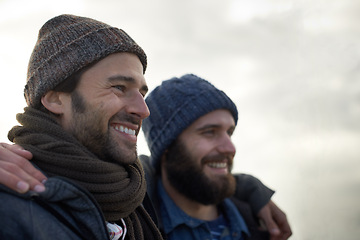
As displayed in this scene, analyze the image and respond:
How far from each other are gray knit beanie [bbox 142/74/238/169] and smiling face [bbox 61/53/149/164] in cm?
126

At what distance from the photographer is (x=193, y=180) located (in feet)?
12.1

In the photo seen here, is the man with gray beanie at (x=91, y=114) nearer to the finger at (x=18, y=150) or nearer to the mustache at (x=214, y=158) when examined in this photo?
the finger at (x=18, y=150)

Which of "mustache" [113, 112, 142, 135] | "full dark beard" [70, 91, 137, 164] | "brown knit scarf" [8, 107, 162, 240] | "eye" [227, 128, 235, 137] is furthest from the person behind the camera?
"eye" [227, 128, 235, 137]

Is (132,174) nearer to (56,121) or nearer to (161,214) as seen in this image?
(56,121)

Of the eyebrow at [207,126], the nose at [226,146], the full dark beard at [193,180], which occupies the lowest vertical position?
the full dark beard at [193,180]

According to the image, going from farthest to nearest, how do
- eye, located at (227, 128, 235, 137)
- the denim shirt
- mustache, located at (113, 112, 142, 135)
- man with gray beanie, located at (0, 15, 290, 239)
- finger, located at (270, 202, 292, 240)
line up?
eye, located at (227, 128, 235, 137), finger, located at (270, 202, 292, 240), the denim shirt, mustache, located at (113, 112, 142, 135), man with gray beanie, located at (0, 15, 290, 239)

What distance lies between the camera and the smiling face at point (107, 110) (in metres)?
2.29

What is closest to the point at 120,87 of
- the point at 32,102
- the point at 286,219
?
the point at 32,102

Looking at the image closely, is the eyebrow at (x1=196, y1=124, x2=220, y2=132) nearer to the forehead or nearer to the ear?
the forehead

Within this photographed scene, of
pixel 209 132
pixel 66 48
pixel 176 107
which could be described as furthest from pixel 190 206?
pixel 66 48

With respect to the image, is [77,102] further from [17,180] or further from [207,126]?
[207,126]

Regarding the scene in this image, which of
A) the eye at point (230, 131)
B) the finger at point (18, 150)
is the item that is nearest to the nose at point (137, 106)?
the finger at point (18, 150)

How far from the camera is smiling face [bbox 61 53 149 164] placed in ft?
7.50

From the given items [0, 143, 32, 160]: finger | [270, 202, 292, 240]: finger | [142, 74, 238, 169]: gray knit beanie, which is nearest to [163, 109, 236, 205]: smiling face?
[142, 74, 238, 169]: gray knit beanie
